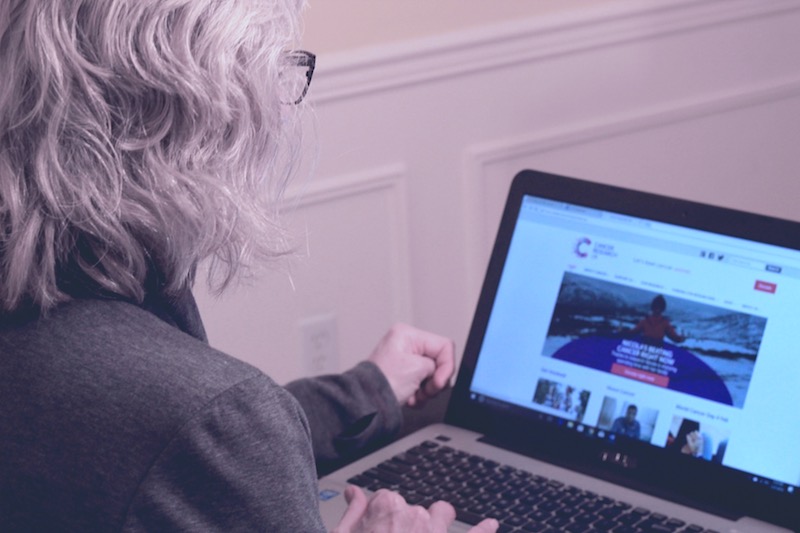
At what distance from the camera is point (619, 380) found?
123cm

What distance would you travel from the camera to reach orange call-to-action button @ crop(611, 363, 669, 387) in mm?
1202

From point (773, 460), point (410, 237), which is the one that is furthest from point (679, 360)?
point (410, 237)

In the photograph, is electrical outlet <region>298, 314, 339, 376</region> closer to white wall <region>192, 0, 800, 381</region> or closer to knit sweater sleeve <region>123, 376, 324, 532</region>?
white wall <region>192, 0, 800, 381</region>

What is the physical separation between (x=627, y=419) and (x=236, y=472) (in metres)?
0.51

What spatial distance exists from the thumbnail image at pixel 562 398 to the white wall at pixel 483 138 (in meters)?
0.80

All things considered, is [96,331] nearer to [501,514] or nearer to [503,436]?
[501,514]

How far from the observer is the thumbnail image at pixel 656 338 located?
116cm

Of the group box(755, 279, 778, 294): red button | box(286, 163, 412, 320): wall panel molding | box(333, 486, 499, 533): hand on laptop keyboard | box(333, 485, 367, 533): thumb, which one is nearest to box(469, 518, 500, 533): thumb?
box(333, 486, 499, 533): hand on laptop keyboard

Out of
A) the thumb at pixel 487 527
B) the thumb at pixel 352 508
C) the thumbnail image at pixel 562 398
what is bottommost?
the thumb at pixel 352 508

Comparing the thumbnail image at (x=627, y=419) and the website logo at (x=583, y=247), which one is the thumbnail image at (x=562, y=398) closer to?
the thumbnail image at (x=627, y=419)

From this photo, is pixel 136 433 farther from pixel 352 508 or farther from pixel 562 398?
pixel 562 398

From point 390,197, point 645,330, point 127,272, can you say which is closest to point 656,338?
point 645,330

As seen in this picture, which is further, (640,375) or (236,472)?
(640,375)

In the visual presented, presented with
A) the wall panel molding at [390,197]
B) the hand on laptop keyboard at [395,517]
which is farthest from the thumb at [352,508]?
the wall panel molding at [390,197]
